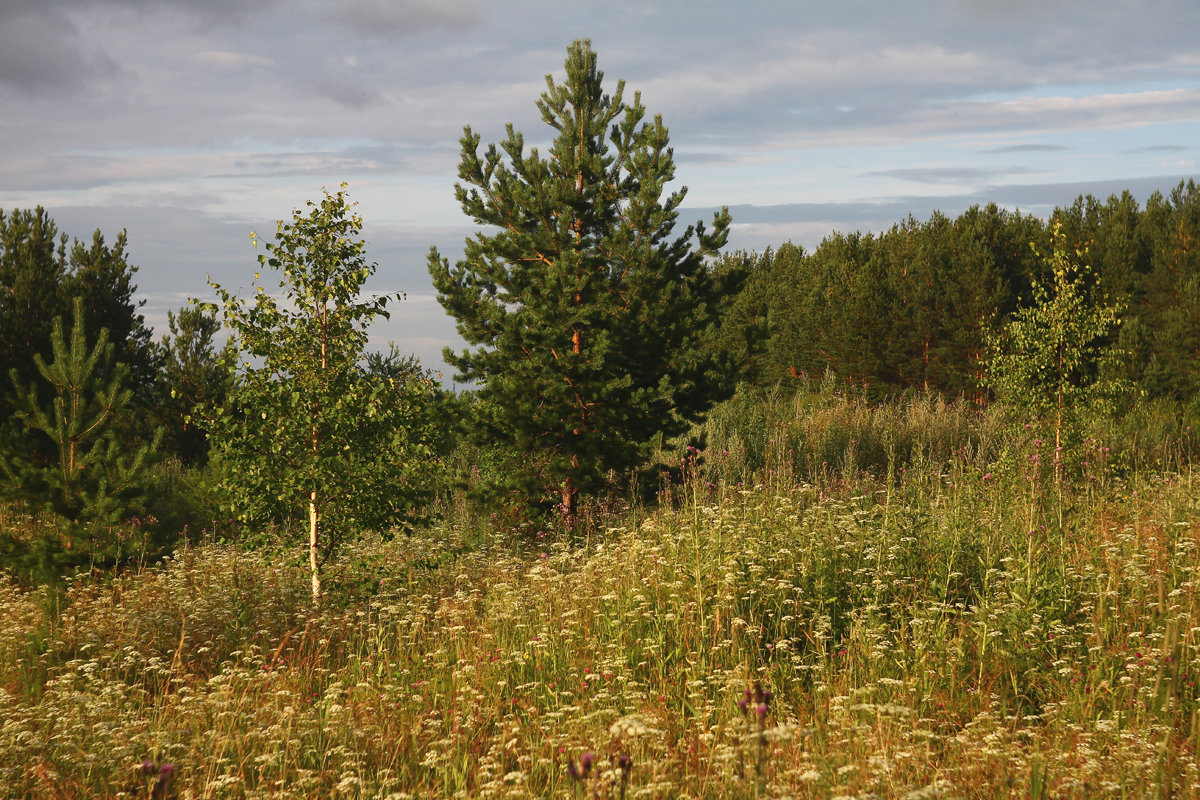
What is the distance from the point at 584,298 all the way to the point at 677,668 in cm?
675

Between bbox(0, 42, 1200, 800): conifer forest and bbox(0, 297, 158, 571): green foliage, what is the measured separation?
4cm

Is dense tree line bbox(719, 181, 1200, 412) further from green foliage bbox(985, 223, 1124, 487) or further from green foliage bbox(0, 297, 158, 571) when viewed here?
green foliage bbox(0, 297, 158, 571)

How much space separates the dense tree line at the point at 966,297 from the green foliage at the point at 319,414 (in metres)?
18.9

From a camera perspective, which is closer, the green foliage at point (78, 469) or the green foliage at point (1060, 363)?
the green foliage at point (78, 469)

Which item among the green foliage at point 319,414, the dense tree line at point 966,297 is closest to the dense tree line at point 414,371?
the green foliage at point 319,414

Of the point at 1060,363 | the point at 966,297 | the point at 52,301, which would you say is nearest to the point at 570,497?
the point at 1060,363

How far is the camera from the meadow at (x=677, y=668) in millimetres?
3990

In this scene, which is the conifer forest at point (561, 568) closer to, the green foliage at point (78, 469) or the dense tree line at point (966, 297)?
the green foliage at point (78, 469)

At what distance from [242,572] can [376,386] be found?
10.3ft

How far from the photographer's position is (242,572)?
944cm

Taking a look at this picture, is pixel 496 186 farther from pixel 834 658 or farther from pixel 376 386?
pixel 834 658

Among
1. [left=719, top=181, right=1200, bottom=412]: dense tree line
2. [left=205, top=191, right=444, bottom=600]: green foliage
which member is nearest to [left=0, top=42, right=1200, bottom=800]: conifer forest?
[left=205, top=191, right=444, bottom=600]: green foliage

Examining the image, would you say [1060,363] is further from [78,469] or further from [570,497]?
[78,469]

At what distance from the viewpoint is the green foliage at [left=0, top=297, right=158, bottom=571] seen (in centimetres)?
904
